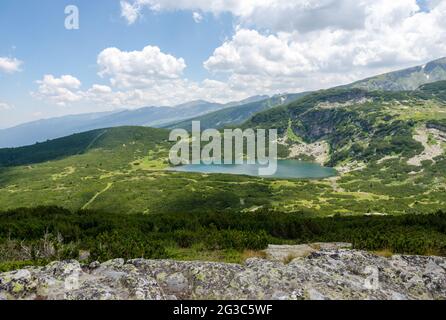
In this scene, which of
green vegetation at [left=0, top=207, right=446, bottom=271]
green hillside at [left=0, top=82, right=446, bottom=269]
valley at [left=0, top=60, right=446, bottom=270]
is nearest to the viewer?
green vegetation at [left=0, top=207, right=446, bottom=271]

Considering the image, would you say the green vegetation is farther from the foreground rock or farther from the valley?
the foreground rock

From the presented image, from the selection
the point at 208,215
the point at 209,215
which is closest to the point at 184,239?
the point at 209,215

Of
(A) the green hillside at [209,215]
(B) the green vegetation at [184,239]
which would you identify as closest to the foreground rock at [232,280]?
(B) the green vegetation at [184,239]

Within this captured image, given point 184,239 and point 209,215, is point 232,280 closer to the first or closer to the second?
point 184,239

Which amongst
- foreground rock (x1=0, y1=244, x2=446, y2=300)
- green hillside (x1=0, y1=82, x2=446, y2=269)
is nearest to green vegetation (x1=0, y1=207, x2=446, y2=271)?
green hillside (x1=0, y1=82, x2=446, y2=269)

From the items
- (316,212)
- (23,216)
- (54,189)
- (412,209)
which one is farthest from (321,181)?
(23,216)

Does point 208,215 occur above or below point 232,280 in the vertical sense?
below

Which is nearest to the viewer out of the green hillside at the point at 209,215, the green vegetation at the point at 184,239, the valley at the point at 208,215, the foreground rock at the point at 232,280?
the foreground rock at the point at 232,280

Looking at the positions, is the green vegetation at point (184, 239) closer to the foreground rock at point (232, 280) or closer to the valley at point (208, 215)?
the valley at point (208, 215)

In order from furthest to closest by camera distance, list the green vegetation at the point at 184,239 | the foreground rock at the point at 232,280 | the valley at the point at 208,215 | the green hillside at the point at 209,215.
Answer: the green hillside at the point at 209,215 < the valley at the point at 208,215 < the green vegetation at the point at 184,239 < the foreground rock at the point at 232,280
